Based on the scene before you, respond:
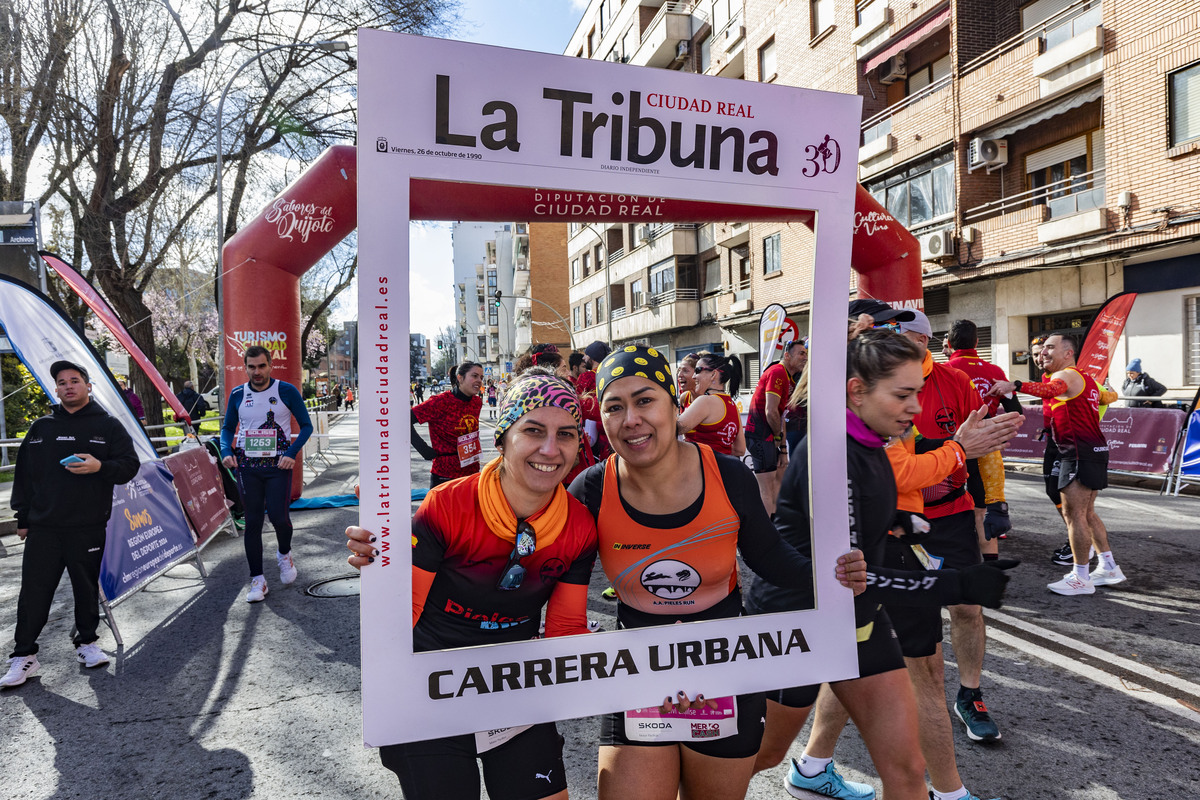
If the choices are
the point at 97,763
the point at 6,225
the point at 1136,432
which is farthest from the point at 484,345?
the point at 1136,432

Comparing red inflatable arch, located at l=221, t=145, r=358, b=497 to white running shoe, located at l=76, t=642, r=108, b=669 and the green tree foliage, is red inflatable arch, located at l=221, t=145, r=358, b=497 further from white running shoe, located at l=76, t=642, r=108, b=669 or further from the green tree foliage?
the green tree foliage

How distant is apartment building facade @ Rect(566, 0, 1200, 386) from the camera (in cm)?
1359

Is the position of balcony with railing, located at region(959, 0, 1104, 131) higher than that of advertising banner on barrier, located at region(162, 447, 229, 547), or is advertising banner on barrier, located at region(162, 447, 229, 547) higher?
balcony with railing, located at region(959, 0, 1104, 131)

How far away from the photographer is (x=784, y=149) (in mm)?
1954

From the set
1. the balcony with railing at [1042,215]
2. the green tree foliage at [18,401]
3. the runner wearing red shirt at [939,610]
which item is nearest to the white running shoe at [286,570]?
Result: the runner wearing red shirt at [939,610]

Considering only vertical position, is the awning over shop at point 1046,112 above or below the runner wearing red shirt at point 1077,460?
above

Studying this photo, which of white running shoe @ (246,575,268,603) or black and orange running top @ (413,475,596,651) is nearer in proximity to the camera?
black and orange running top @ (413,475,596,651)

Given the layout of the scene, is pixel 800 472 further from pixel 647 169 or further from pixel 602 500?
pixel 647 169

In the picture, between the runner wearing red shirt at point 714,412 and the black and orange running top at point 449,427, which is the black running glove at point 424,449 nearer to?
the black and orange running top at point 449,427

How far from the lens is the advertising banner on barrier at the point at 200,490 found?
268 inches

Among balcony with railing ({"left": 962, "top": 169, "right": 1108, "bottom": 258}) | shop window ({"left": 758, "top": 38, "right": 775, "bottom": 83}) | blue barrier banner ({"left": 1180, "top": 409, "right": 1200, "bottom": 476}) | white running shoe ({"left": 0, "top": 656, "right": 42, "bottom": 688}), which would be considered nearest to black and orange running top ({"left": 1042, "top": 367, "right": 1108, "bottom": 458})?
blue barrier banner ({"left": 1180, "top": 409, "right": 1200, "bottom": 476})

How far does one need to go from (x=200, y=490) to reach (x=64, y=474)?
3.12 meters

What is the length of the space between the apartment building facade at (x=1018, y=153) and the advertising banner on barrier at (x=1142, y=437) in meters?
4.37

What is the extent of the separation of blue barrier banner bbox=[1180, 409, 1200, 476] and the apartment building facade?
5330mm
